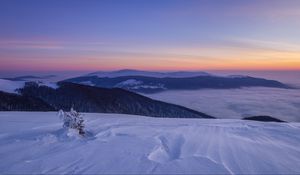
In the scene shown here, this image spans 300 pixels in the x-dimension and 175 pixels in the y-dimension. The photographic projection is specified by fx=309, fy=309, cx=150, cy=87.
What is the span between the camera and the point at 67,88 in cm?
13075

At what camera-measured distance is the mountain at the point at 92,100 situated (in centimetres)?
11006

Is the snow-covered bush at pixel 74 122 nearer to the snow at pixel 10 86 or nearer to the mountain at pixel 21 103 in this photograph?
the mountain at pixel 21 103

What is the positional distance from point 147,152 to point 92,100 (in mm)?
121452

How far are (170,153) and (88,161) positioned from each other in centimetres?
223

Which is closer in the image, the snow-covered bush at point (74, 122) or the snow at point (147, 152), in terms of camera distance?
the snow at point (147, 152)

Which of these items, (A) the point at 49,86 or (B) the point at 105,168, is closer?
(B) the point at 105,168

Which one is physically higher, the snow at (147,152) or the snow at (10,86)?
the snow at (147,152)

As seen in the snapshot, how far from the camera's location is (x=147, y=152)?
8.23 meters

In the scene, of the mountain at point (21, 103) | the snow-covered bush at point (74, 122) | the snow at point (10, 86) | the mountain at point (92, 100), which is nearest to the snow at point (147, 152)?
the snow-covered bush at point (74, 122)

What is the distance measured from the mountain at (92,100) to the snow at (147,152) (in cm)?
9520

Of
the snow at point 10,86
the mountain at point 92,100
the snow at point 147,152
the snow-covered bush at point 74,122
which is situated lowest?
the mountain at point 92,100

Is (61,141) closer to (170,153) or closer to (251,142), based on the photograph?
(170,153)

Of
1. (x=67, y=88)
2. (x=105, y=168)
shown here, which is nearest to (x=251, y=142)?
(x=105, y=168)

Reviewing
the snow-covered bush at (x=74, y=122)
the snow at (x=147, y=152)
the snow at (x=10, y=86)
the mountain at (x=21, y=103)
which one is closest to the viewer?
the snow at (x=147, y=152)
